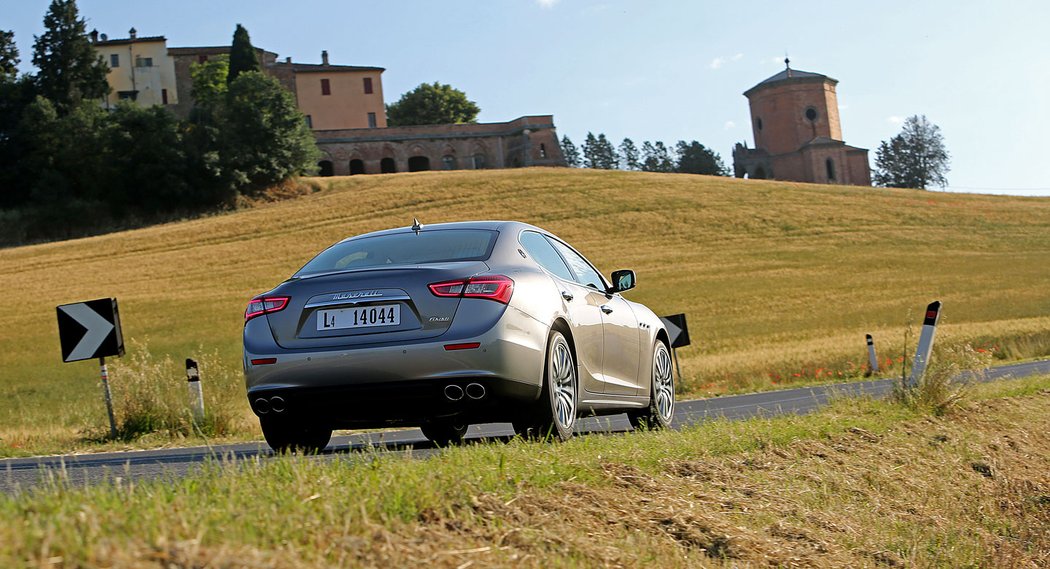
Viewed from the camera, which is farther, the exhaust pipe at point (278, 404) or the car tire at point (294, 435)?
the car tire at point (294, 435)

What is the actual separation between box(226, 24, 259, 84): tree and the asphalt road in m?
95.7

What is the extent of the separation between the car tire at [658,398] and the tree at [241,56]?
3953 inches

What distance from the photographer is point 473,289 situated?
6.76 metres

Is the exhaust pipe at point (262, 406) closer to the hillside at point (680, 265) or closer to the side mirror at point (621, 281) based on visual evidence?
the side mirror at point (621, 281)

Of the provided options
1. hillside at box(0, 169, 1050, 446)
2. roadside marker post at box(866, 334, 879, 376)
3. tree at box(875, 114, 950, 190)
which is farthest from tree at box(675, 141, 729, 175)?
roadside marker post at box(866, 334, 879, 376)

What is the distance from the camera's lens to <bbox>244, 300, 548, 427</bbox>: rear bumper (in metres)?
6.67

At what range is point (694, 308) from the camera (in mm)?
38250

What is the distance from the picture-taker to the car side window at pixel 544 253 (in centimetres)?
786

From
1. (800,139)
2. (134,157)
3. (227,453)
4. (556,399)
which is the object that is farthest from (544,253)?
(800,139)

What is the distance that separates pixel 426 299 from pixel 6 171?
91204 millimetres

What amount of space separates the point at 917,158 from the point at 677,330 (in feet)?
483

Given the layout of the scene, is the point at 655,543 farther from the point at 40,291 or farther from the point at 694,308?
the point at 40,291

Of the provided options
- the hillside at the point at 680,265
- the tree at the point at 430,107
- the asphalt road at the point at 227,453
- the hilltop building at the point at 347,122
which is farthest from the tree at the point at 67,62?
the asphalt road at the point at 227,453

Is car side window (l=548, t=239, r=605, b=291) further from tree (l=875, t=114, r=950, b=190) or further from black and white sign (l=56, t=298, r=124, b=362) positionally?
tree (l=875, t=114, r=950, b=190)
